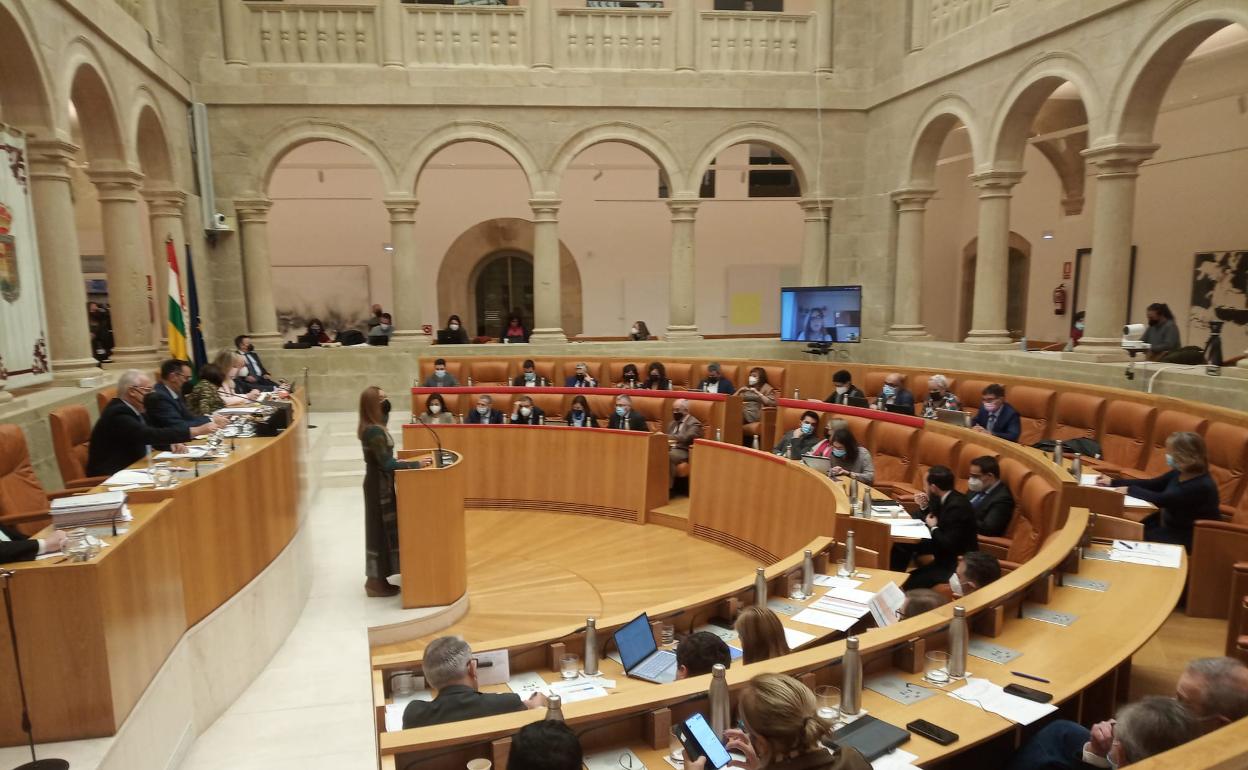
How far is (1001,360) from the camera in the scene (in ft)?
31.9

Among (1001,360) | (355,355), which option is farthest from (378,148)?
(1001,360)

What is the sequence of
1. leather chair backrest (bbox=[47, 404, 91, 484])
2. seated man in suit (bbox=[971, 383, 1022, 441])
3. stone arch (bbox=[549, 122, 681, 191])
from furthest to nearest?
stone arch (bbox=[549, 122, 681, 191]), seated man in suit (bbox=[971, 383, 1022, 441]), leather chair backrest (bbox=[47, 404, 91, 484])

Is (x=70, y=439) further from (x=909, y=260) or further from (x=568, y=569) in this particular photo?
(x=909, y=260)

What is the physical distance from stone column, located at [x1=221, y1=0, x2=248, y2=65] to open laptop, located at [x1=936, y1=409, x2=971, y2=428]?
10799mm

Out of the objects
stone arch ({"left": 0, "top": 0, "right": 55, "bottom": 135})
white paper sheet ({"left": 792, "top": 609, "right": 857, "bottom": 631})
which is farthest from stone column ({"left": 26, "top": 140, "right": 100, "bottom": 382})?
white paper sheet ({"left": 792, "top": 609, "right": 857, "bottom": 631})

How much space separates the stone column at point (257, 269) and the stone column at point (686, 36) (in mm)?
6755

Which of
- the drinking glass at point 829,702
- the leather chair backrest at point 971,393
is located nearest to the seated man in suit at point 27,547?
the drinking glass at point 829,702

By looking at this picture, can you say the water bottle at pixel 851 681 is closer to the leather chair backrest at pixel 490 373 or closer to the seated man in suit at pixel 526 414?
the seated man in suit at pixel 526 414

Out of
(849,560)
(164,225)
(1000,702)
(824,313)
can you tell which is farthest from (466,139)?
(1000,702)

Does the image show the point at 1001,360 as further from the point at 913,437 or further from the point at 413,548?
Result: the point at 413,548

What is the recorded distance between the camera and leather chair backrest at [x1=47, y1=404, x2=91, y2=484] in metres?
5.54

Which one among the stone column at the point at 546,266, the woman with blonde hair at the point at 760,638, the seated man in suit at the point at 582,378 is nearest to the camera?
the woman with blonde hair at the point at 760,638

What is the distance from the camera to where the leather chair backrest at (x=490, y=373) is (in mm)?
11266

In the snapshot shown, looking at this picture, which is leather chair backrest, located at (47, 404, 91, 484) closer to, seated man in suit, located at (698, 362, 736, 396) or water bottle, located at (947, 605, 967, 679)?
water bottle, located at (947, 605, 967, 679)
